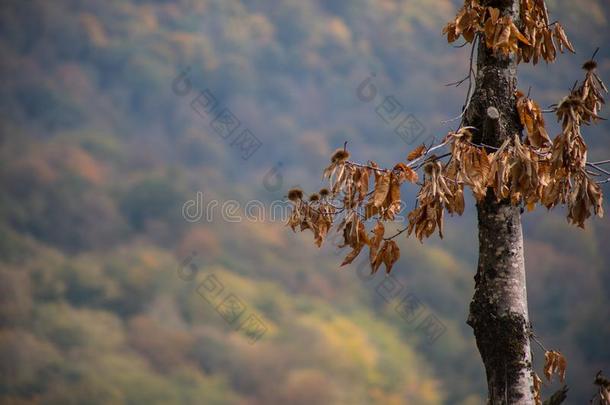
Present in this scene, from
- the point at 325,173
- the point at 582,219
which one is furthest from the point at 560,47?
the point at 325,173

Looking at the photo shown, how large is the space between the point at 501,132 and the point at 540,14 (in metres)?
0.67

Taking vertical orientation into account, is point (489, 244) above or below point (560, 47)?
below

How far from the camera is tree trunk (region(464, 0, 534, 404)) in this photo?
2.40m

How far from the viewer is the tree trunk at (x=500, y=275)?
94.6 inches

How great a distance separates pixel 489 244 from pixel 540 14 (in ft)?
3.59

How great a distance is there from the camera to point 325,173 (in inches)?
94.1

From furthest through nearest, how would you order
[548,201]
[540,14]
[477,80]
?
[540,14] → [477,80] → [548,201]

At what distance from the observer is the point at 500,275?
2.47 metres

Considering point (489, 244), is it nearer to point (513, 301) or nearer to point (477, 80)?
point (513, 301)

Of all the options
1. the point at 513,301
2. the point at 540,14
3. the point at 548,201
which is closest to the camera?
the point at 548,201

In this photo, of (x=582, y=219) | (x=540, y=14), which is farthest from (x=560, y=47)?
(x=582, y=219)

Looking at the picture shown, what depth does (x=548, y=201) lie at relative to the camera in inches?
89.3

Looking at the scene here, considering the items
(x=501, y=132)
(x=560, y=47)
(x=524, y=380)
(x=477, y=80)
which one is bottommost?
(x=524, y=380)

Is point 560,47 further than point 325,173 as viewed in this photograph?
Yes
